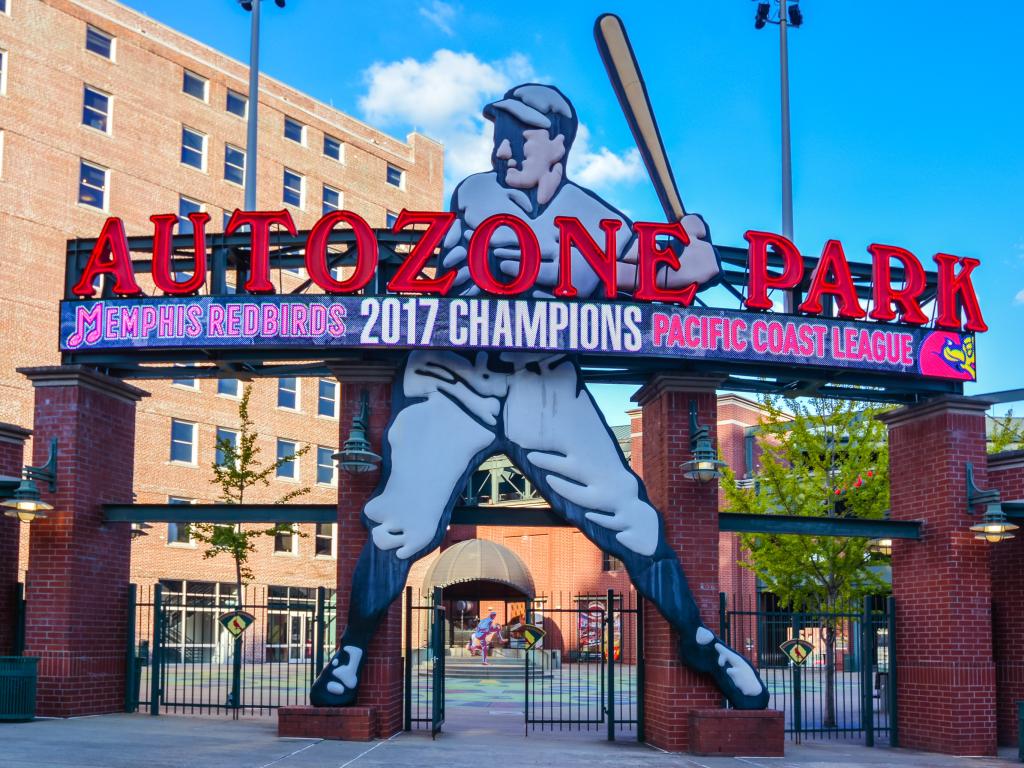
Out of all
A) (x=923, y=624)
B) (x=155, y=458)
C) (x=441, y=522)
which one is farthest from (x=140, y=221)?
(x=923, y=624)

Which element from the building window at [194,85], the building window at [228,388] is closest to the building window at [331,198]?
the building window at [194,85]

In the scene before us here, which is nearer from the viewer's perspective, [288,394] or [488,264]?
[488,264]

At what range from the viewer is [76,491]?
1816 centimetres

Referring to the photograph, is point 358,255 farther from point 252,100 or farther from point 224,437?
point 224,437

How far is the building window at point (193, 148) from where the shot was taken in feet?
169

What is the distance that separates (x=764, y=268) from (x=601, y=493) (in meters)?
4.49

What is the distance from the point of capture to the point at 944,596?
19016 millimetres

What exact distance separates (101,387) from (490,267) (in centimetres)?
651

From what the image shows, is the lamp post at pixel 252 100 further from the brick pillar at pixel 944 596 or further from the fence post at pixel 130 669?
the brick pillar at pixel 944 596

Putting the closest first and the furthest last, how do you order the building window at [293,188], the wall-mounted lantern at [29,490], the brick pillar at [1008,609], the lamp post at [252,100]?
the wall-mounted lantern at [29,490] → the brick pillar at [1008,609] → the lamp post at [252,100] → the building window at [293,188]

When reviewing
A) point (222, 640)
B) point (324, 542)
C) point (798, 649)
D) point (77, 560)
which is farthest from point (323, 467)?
point (798, 649)

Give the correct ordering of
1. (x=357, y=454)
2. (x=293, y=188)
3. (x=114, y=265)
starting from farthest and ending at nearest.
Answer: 1. (x=293, y=188)
2. (x=114, y=265)
3. (x=357, y=454)

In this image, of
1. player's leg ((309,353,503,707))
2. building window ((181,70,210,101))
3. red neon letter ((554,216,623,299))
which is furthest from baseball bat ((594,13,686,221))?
building window ((181,70,210,101))

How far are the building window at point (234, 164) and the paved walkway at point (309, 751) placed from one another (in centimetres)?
3812
